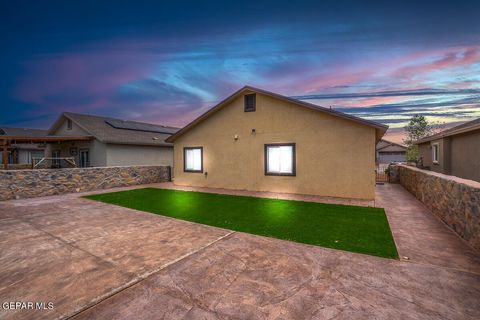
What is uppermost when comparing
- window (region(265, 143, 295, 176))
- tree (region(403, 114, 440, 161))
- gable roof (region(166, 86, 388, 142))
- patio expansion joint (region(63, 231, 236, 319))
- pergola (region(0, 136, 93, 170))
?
tree (region(403, 114, 440, 161))

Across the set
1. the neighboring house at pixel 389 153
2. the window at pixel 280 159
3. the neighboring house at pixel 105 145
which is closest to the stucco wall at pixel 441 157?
the window at pixel 280 159

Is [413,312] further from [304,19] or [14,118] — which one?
[14,118]

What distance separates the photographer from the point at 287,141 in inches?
397

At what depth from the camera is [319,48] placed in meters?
13.1

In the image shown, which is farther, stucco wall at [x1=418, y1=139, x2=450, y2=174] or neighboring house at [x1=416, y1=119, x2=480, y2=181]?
stucco wall at [x1=418, y1=139, x2=450, y2=174]

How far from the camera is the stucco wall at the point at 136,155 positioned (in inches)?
612

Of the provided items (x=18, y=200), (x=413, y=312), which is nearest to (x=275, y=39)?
(x=413, y=312)

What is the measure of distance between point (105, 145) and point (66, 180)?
4.68 meters

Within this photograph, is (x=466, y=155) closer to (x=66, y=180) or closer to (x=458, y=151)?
(x=458, y=151)

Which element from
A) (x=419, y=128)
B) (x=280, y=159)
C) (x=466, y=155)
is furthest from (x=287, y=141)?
(x=419, y=128)

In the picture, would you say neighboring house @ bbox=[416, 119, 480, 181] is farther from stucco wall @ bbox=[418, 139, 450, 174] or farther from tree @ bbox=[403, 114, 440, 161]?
tree @ bbox=[403, 114, 440, 161]

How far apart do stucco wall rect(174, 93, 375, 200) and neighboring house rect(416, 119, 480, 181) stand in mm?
5549

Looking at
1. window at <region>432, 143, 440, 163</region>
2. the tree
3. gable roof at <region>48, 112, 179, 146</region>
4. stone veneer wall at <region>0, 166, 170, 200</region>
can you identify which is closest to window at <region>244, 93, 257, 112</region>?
stone veneer wall at <region>0, 166, 170, 200</region>

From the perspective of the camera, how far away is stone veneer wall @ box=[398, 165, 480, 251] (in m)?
3.98
